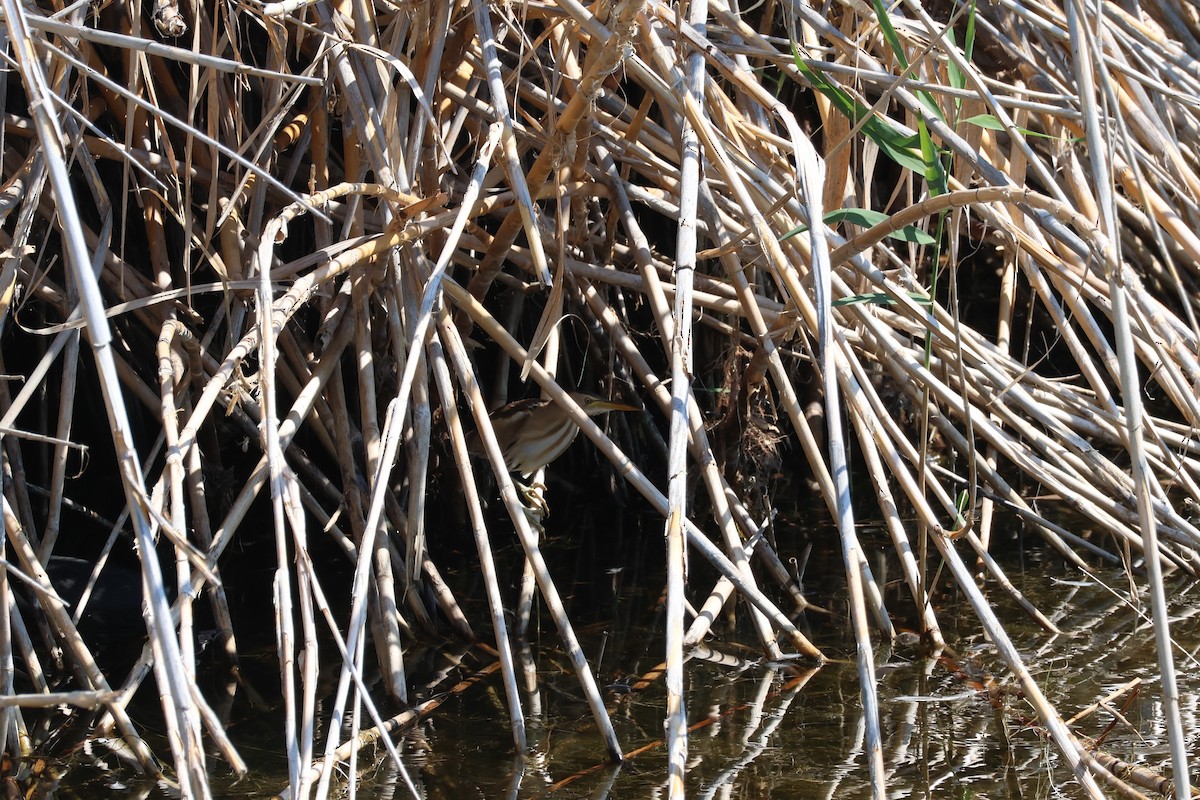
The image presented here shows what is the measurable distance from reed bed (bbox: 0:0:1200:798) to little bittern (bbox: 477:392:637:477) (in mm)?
128

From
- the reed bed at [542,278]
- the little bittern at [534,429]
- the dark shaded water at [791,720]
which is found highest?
the reed bed at [542,278]

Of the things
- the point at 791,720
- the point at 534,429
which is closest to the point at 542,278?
the point at 791,720

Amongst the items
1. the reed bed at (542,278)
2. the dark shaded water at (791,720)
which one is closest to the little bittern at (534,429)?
the reed bed at (542,278)

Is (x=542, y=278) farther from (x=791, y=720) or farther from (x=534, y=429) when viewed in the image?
(x=534, y=429)

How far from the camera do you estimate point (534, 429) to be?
8.38 feet

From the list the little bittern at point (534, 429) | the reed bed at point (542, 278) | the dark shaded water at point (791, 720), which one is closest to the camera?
the reed bed at point (542, 278)

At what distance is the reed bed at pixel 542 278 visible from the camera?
1.30m

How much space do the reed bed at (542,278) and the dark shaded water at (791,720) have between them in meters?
0.07

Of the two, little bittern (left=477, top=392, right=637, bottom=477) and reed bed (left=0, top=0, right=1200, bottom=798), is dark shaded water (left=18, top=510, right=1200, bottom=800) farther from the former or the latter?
little bittern (left=477, top=392, right=637, bottom=477)

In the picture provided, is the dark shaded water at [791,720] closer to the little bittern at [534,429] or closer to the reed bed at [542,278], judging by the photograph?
the reed bed at [542,278]

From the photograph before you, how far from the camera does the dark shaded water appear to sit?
1.68 metres

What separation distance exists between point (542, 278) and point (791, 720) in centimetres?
84

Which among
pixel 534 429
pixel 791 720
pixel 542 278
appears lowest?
pixel 791 720

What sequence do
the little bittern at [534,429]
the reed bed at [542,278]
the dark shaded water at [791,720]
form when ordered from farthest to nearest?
the little bittern at [534,429]
the dark shaded water at [791,720]
the reed bed at [542,278]
